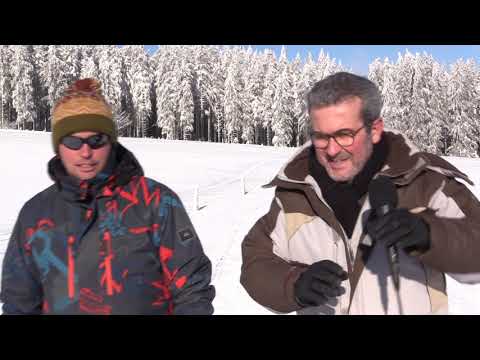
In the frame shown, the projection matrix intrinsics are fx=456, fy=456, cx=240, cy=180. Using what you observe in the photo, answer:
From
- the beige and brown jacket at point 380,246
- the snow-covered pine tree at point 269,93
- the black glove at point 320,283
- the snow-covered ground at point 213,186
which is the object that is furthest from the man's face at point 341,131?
the snow-covered pine tree at point 269,93

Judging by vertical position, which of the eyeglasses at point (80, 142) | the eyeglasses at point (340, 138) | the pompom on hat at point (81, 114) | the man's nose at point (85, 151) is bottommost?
the man's nose at point (85, 151)

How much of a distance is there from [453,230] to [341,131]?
69cm

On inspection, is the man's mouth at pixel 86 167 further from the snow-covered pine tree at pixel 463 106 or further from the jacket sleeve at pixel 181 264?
the snow-covered pine tree at pixel 463 106

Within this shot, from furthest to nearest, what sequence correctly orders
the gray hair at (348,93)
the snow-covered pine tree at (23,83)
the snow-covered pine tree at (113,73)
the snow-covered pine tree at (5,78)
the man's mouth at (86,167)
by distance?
1. the snow-covered pine tree at (5,78)
2. the snow-covered pine tree at (113,73)
3. the snow-covered pine tree at (23,83)
4. the man's mouth at (86,167)
5. the gray hair at (348,93)

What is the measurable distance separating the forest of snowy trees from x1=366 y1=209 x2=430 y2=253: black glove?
180 ft

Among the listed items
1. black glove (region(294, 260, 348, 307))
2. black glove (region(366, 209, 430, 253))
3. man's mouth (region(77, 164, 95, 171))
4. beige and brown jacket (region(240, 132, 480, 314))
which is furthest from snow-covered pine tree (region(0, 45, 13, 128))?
black glove (region(366, 209, 430, 253))

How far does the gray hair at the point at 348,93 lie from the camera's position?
2279 mm

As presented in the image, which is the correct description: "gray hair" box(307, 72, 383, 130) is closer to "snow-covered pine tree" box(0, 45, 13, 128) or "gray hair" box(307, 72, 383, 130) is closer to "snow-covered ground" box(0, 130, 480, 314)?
"snow-covered ground" box(0, 130, 480, 314)

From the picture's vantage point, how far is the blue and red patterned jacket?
7.66ft

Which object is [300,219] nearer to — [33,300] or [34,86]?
[33,300]

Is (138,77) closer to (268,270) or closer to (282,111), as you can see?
(282,111)

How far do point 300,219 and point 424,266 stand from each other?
0.66 metres

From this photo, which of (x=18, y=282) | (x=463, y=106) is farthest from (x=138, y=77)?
(x=18, y=282)
